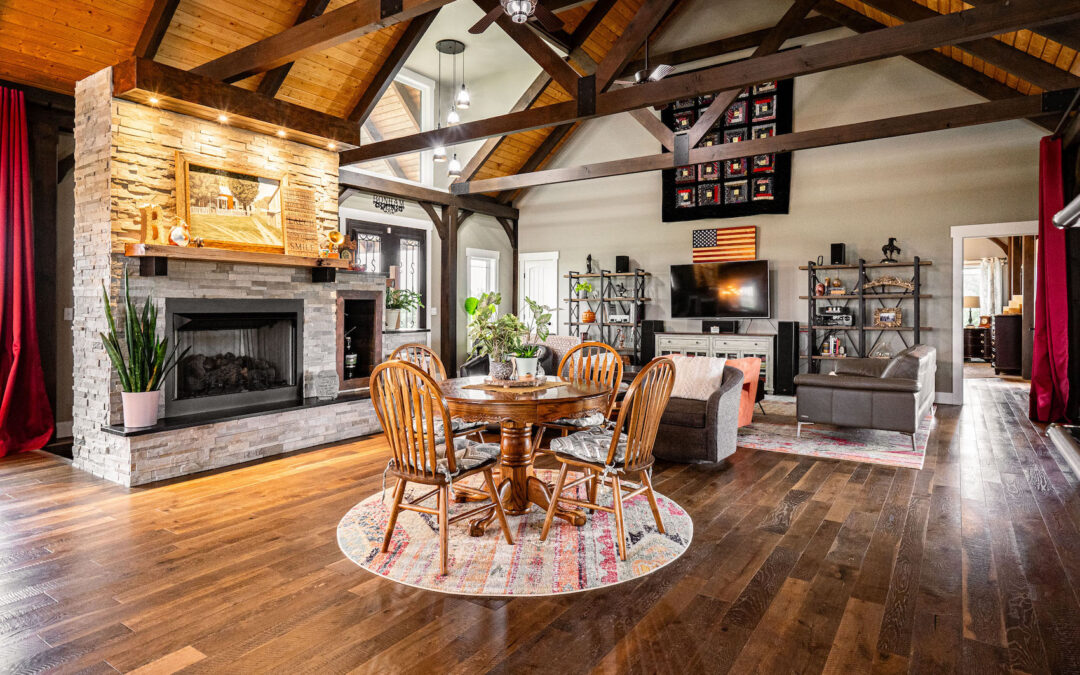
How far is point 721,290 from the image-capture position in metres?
8.90

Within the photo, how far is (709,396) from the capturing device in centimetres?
462

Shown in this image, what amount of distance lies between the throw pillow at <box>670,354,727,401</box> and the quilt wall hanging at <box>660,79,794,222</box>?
14.2 feet

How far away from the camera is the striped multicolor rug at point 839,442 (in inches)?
192

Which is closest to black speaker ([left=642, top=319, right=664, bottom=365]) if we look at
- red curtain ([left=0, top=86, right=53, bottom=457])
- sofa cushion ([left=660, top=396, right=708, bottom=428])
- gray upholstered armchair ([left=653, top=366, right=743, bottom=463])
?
gray upholstered armchair ([left=653, top=366, right=743, bottom=463])

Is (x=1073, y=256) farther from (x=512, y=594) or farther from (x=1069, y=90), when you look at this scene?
(x=512, y=594)

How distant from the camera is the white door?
412 inches

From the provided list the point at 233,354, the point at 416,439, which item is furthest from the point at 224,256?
the point at 416,439

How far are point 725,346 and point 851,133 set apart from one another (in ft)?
11.0

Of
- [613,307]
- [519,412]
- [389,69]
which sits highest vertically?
[389,69]

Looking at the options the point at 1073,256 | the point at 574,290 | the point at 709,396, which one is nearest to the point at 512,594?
the point at 709,396

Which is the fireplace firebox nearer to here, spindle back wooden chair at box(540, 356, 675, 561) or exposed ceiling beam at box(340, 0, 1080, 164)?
exposed ceiling beam at box(340, 0, 1080, 164)

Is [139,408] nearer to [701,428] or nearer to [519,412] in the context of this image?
[519,412]

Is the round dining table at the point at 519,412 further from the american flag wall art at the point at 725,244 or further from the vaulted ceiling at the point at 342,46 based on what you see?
the american flag wall art at the point at 725,244

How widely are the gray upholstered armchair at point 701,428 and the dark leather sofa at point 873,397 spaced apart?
1186 mm
